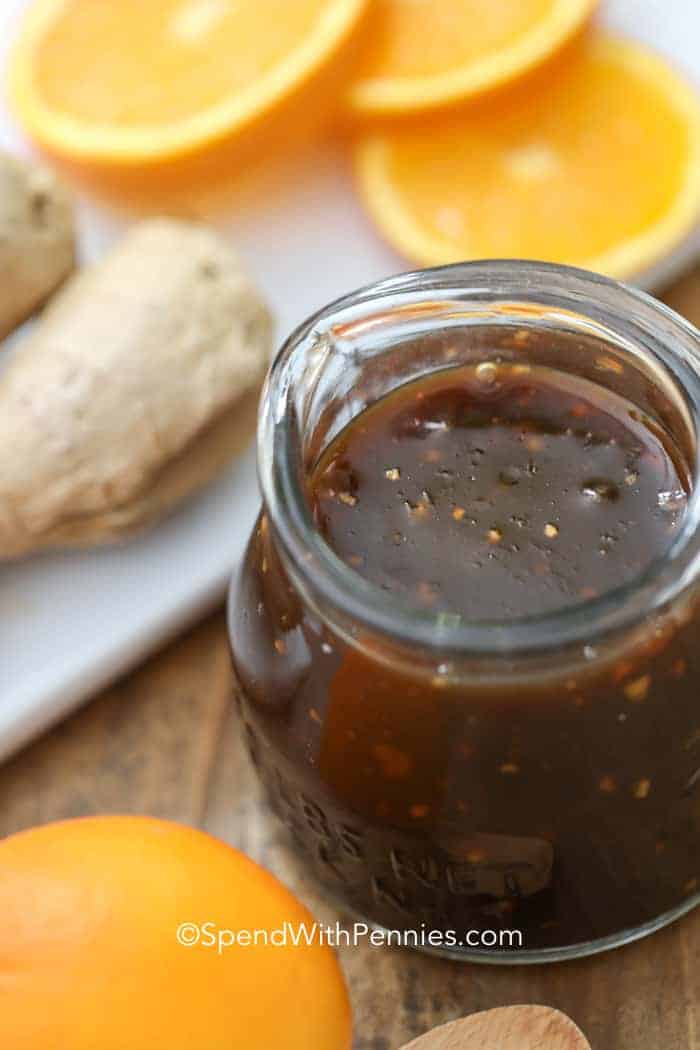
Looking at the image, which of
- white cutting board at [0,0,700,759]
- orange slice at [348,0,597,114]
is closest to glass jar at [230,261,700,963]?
white cutting board at [0,0,700,759]

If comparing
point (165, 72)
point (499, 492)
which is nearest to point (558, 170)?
point (165, 72)

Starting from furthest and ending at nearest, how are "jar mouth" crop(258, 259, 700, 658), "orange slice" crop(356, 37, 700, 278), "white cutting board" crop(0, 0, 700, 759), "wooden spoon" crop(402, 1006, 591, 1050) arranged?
"orange slice" crop(356, 37, 700, 278) → "white cutting board" crop(0, 0, 700, 759) → "wooden spoon" crop(402, 1006, 591, 1050) → "jar mouth" crop(258, 259, 700, 658)

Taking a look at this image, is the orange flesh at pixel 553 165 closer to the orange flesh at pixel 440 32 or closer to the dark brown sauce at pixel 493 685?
the orange flesh at pixel 440 32

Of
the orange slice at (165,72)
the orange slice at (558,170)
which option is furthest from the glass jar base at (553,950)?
the orange slice at (165,72)

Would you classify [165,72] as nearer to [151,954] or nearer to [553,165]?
[553,165]

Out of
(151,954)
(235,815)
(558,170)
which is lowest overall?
(235,815)

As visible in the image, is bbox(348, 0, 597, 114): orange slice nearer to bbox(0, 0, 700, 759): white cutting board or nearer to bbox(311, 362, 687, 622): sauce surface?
bbox(0, 0, 700, 759): white cutting board
